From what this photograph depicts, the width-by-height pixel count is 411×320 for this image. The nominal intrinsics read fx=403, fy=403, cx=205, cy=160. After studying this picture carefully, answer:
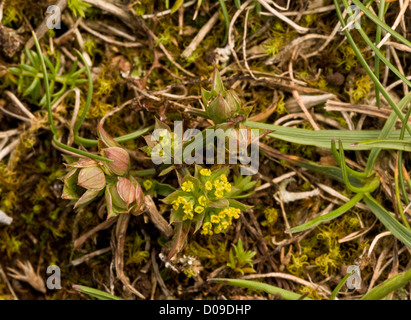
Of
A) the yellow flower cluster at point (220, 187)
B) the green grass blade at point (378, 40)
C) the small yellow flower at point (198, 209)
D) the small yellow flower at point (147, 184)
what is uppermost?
the green grass blade at point (378, 40)

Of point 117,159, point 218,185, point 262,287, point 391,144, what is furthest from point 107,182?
point 391,144

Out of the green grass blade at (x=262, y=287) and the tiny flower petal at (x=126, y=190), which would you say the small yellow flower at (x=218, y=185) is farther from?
the green grass blade at (x=262, y=287)

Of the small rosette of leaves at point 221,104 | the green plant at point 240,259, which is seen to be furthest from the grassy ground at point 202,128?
the small rosette of leaves at point 221,104

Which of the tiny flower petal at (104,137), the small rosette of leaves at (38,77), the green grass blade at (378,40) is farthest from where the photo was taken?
the small rosette of leaves at (38,77)

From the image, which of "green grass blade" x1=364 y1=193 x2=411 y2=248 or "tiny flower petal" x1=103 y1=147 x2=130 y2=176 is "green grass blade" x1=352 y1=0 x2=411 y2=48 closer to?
"green grass blade" x1=364 y1=193 x2=411 y2=248

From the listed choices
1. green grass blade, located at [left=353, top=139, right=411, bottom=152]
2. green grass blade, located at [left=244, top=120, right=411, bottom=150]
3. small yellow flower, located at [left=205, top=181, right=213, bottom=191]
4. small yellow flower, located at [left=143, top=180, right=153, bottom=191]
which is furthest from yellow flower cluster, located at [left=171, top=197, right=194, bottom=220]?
green grass blade, located at [left=353, top=139, right=411, bottom=152]

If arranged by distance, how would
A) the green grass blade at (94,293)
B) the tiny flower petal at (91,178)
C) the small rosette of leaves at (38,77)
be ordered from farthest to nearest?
the small rosette of leaves at (38,77) → the green grass blade at (94,293) → the tiny flower petal at (91,178)

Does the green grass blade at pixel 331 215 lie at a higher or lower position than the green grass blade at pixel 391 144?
lower
